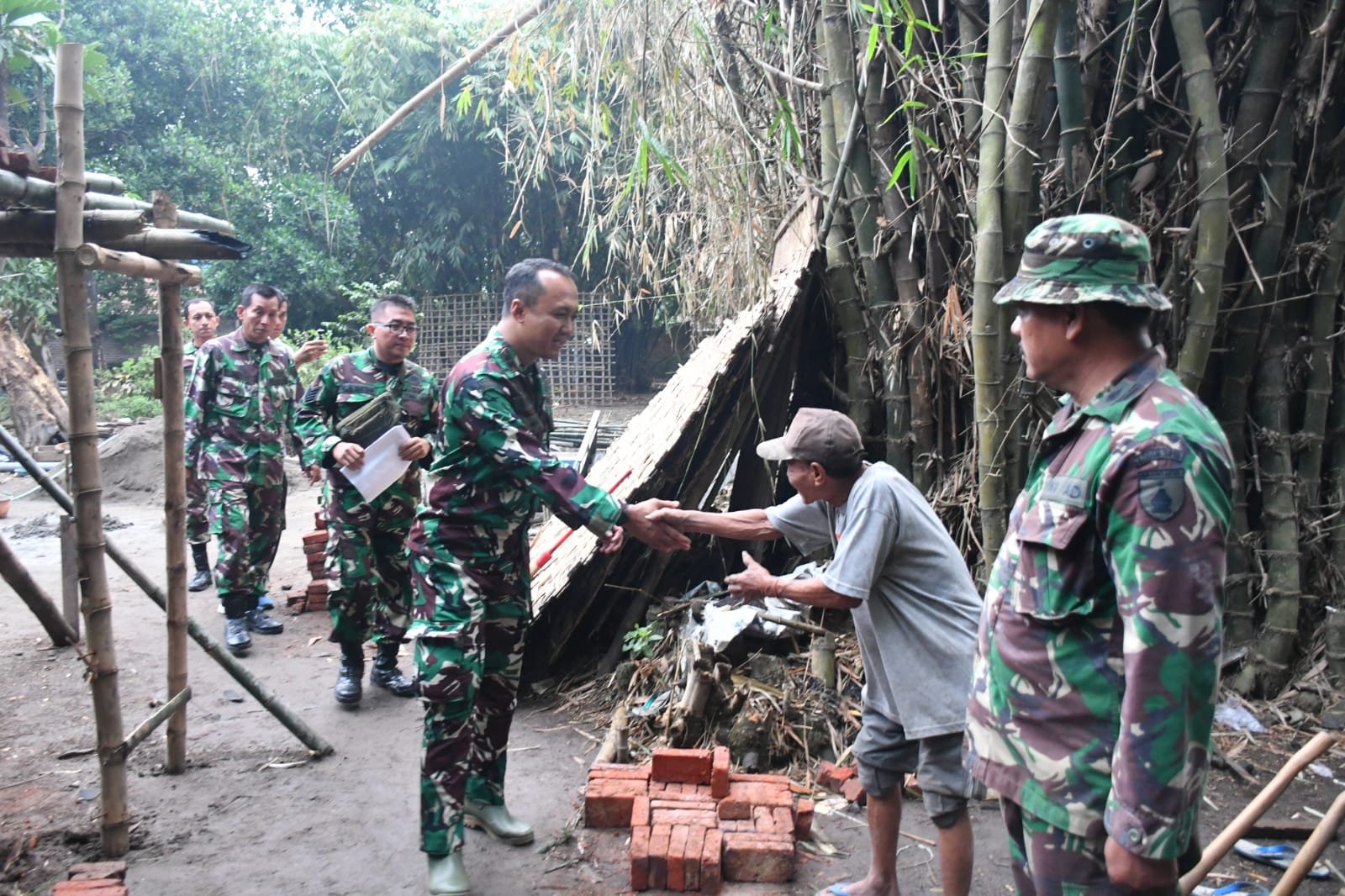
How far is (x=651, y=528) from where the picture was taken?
343 cm

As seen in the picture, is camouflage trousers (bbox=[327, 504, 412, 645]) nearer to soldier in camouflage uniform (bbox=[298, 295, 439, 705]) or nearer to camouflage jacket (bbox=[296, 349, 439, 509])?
soldier in camouflage uniform (bbox=[298, 295, 439, 705])

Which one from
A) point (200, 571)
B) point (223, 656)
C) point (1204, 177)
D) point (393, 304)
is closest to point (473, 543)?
point (223, 656)

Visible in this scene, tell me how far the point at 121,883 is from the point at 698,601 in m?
Answer: 2.88

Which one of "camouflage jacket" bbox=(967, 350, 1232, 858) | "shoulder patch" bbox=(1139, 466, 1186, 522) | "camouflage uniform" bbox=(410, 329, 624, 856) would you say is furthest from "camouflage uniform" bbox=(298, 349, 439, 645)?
"shoulder patch" bbox=(1139, 466, 1186, 522)

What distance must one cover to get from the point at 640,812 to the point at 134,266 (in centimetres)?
264

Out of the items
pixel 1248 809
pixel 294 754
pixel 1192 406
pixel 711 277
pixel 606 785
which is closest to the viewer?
pixel 1192 406

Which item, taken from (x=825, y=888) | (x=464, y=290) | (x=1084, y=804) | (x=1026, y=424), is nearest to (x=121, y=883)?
(x=825, y=888)

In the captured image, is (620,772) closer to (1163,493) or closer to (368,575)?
(368,575)

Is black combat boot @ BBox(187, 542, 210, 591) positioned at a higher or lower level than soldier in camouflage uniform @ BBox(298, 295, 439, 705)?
lower

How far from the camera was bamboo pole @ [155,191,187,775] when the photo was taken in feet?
12.1

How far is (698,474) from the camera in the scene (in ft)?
17.0

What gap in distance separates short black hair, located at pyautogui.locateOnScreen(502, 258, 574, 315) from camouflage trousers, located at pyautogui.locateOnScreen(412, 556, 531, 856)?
92cm

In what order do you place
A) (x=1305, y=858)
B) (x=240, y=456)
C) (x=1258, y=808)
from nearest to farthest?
1. (x=1305, y=858)
2. (x=1258, y=808)
3. (x=240, y=456)

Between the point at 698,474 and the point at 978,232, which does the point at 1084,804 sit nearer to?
the point at 978,232
